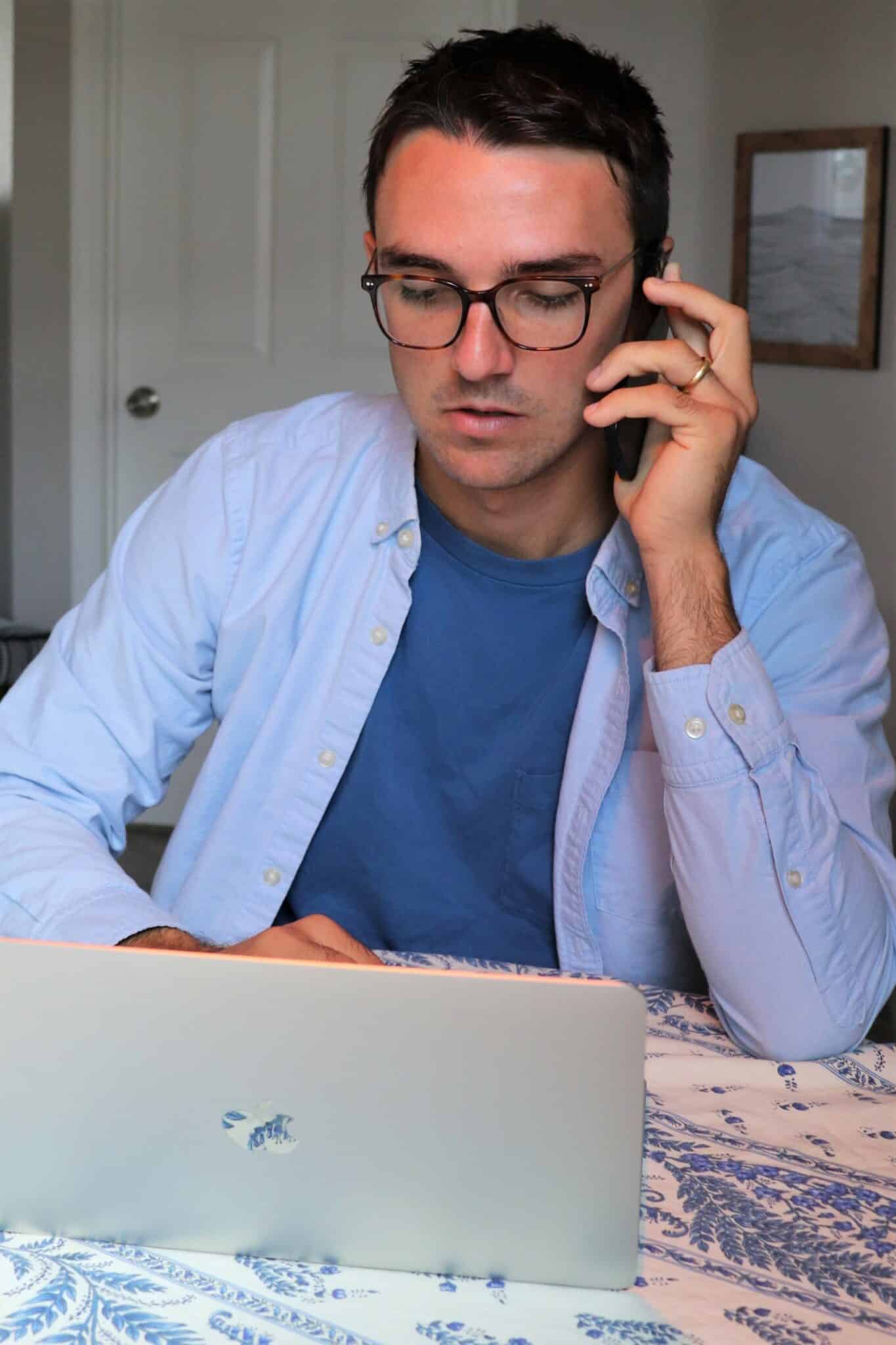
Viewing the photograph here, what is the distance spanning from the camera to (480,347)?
4.25 ft

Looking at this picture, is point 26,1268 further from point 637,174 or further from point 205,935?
point 637,174

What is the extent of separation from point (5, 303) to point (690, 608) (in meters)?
3.69

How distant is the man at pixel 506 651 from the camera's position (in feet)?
4.05

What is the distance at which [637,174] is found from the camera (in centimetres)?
140

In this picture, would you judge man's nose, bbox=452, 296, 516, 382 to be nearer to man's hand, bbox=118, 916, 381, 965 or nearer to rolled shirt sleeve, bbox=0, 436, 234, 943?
rolled shirt sleeve, bbox=0, 436, 234, 943

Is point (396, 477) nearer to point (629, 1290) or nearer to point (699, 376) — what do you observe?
point (699, 376)

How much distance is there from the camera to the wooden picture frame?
3.18 metres

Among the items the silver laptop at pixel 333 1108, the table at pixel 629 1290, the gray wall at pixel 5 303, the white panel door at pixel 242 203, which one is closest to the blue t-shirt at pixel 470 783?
the table at pixel 629 1290

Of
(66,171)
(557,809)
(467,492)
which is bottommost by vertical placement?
(557,809)

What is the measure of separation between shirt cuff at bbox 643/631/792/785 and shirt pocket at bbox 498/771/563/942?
24 centimetres

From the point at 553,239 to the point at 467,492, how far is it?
0.90ft

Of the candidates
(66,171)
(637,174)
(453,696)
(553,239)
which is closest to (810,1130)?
(453,696)

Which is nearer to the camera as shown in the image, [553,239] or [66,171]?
[553,239]

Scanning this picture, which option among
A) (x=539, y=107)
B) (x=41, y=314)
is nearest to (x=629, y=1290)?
(x=539, y=107)
